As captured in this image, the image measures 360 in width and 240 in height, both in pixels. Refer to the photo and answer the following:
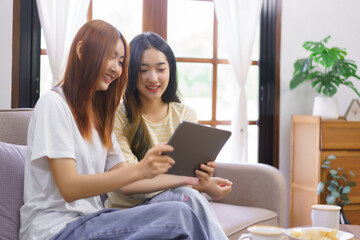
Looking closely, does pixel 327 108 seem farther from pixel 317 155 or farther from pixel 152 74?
pixel 152 74

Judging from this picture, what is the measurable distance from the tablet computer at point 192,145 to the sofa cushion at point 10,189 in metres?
0.55

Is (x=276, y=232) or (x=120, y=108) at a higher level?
(x=120, y=108)

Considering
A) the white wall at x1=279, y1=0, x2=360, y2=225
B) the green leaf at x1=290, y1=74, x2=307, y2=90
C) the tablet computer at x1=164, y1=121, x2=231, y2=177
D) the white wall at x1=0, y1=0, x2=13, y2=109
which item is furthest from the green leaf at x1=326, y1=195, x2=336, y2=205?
the white wall at x1=0, y1=0, x2=13, y2=109

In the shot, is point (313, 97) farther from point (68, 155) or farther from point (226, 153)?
point (68, 155)

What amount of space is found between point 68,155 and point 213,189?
0.60 m

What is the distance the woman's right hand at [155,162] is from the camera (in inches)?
50.1

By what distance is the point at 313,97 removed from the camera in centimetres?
354

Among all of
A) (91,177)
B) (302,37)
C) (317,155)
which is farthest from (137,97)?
(302,37)

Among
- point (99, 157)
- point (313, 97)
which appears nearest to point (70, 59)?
point (99, 157)

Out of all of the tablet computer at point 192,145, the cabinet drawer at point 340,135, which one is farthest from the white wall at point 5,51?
the cabinet drawer at point 340,135

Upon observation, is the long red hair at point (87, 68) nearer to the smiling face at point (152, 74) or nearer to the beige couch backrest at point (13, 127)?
the smiling face at point (152, 74)

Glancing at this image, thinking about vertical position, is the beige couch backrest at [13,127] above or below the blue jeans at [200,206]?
above

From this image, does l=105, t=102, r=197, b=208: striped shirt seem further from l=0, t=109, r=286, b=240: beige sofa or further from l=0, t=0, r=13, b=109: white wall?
l=0, t=0, r=13, b=109: white wall

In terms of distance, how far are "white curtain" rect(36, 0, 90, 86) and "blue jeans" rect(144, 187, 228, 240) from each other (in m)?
1.37
